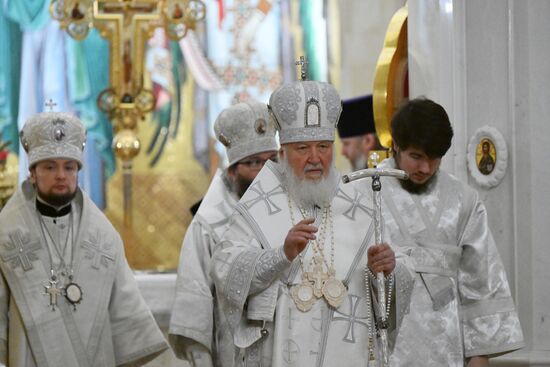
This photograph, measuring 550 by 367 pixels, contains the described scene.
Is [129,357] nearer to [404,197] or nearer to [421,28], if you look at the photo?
[404,197]

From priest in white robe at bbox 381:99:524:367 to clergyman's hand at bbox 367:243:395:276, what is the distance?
37.3 inches

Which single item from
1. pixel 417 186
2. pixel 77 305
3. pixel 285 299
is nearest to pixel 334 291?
pixel 285 299

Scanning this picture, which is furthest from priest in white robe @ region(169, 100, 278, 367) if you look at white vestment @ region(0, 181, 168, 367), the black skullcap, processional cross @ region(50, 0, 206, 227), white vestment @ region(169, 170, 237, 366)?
processional cross @ region(50, 0, 206, 227)

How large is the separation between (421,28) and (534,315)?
1.71m

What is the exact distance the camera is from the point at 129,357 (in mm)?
7723

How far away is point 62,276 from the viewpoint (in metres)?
7.55

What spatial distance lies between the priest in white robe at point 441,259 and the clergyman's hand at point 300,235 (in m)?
1.11

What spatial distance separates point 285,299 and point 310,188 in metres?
0.46

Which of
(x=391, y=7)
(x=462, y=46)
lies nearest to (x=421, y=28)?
(x=462, y=46)

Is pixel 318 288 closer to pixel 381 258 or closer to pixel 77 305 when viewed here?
pixel 381 258

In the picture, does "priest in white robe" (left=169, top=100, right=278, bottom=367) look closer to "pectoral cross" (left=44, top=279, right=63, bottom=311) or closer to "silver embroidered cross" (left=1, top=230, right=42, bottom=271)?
"pectoral cross" (left=44, top=279, right=63, bottom=311)

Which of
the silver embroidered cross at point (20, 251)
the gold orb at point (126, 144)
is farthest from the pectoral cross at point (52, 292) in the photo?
the gold orb at point (126, 144)

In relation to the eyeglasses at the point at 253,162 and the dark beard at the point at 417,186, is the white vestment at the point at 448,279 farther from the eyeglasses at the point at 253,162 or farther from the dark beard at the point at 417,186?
the eyeglasses at the point at 253,162

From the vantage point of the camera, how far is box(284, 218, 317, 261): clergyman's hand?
582 cm
